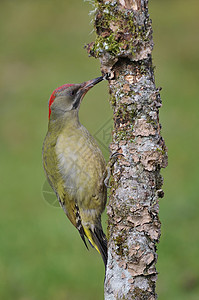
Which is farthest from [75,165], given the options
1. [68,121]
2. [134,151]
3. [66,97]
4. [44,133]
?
[44,133]

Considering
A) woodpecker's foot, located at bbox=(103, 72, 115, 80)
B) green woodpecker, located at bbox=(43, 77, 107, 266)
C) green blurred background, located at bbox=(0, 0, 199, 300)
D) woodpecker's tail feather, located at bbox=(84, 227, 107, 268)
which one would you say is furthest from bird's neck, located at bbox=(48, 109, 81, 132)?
woodpecker's foot, located at bbox=(103, 72, 115, 80)

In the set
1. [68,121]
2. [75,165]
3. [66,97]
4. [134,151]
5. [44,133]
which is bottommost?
[134,151]

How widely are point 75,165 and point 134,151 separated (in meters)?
1.25

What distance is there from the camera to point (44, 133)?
1026cm

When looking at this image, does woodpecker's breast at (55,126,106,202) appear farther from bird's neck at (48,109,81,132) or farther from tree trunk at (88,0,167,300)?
tree trunk at (88,0,167,300)

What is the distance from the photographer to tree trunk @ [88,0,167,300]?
8.84 ft

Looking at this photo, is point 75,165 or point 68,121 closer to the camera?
point 75,165

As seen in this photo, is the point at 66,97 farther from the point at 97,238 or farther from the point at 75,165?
the point at 97,238

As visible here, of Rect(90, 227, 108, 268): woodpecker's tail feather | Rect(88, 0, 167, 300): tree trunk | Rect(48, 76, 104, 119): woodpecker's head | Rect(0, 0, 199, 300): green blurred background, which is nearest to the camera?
Rect(88, 0, 167, 300): tree trunk

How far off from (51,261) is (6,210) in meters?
1.98

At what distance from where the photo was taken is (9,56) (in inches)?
555

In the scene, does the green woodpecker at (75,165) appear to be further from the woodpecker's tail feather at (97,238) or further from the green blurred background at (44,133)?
the green blurred background at (44,133)

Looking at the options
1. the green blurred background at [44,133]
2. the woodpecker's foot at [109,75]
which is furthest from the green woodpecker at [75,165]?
the woodpecker's foot at [109,75]

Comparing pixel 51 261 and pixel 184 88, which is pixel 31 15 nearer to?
pixel 184 88
